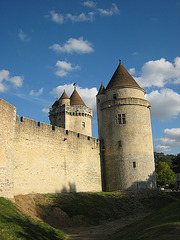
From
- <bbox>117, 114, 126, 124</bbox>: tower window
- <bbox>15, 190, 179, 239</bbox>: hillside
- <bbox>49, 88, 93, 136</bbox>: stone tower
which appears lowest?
<bbox>15, 190, 179, 239</bbox>: hillside

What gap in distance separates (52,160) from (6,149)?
251 inches

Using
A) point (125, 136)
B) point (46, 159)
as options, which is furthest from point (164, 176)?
point (46, 159)

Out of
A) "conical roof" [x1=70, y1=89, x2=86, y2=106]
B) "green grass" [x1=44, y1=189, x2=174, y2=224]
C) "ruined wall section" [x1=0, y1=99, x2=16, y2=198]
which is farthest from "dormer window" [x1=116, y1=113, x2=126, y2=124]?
"conical roof" [x1=70, y1=89, x2=86, y2=106]

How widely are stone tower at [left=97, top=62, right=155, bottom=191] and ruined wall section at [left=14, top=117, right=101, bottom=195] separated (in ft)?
4.63

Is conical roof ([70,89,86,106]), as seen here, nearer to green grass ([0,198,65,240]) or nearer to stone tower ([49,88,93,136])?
stone tower ([49,88,93,136])

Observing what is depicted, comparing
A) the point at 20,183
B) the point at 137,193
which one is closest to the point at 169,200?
the point at 137,193

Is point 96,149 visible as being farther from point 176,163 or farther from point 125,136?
point 176,163

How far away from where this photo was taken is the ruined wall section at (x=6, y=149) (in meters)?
14.6

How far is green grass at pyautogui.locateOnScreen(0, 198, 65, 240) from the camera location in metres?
10.2

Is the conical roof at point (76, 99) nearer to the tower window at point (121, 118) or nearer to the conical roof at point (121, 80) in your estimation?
the conical roof at point (121, 80)

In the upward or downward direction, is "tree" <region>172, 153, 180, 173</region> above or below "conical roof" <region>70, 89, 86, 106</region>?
below

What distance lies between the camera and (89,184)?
24734mm

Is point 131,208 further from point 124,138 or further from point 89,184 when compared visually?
point 124,138

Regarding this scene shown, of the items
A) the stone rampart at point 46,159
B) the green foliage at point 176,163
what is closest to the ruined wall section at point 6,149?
the stone rampart at point 46,159
